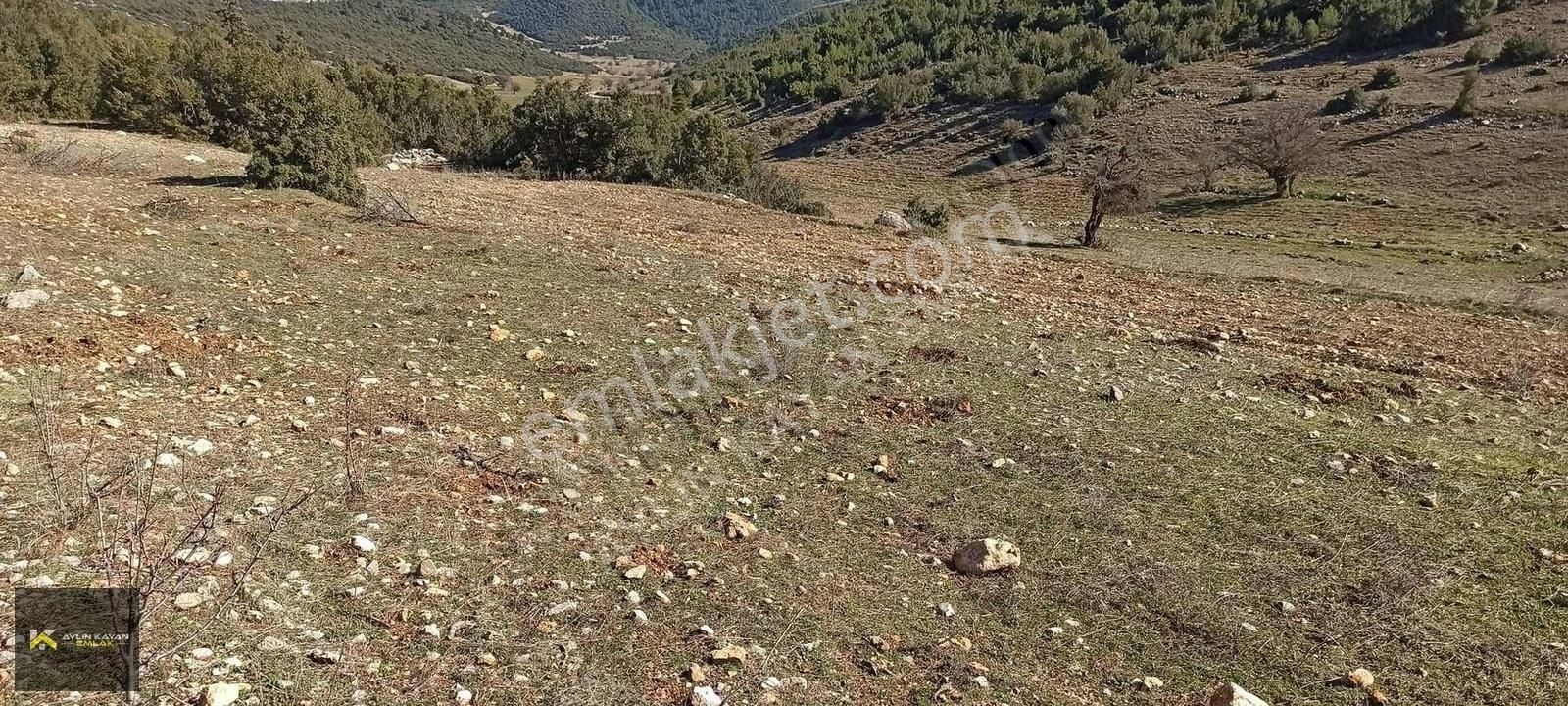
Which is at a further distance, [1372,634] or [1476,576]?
[1476,576]

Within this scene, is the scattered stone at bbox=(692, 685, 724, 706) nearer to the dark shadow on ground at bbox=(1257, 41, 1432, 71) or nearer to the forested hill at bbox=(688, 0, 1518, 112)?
the forested hill at bbox=(688, 0, 1518, 112)

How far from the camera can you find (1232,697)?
12.4 ft

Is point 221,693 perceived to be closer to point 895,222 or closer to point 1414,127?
point 895,222

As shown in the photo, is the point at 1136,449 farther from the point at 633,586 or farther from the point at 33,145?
the point at 33,145

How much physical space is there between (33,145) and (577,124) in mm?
15429

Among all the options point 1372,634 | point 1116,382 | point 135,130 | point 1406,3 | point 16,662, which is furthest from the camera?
point 1406,3

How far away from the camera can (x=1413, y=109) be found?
37031 mm

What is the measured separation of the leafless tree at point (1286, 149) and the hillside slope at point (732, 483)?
22.5m

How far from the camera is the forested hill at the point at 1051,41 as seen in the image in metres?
48.9

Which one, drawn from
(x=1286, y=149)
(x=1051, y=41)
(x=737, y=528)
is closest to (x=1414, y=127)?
(x=1286, y=149)

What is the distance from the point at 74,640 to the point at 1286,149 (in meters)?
36.9

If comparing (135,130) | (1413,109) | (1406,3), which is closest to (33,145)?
(135,130)

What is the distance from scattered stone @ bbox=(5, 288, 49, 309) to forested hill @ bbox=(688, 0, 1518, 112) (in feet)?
173

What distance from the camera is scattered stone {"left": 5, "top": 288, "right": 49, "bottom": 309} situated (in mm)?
6988
